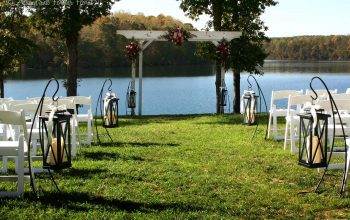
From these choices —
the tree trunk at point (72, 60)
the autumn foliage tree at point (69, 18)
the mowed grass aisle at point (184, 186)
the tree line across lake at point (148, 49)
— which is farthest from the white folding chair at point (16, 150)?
the tree line across lake at point (148, 49)

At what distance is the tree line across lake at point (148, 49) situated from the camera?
44956 mm

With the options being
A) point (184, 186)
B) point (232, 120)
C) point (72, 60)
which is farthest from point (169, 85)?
point (184, 186)

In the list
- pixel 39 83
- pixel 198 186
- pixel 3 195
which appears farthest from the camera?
pixel 39 83

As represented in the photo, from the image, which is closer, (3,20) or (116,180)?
(116,180)

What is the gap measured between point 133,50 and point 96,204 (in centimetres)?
1247

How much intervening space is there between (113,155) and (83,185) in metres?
2.20

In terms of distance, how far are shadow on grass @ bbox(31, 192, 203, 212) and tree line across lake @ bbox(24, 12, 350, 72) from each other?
30811 millimetres

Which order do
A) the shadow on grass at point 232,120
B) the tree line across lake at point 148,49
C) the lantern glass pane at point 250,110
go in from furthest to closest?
the tree line across lake at point 148,49 → the shadow on grass at point 232,120 → the lantern glass pane at point 250,110

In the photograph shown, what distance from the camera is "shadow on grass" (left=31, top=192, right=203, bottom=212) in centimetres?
510

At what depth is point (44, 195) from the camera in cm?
553

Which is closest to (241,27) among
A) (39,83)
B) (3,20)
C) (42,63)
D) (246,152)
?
(3,20)

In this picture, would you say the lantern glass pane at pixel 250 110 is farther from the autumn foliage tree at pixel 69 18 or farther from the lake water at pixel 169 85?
the lake water at pixel 169 85

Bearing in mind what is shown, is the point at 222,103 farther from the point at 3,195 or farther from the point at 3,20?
the point at 3,195

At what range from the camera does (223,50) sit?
17.7m
